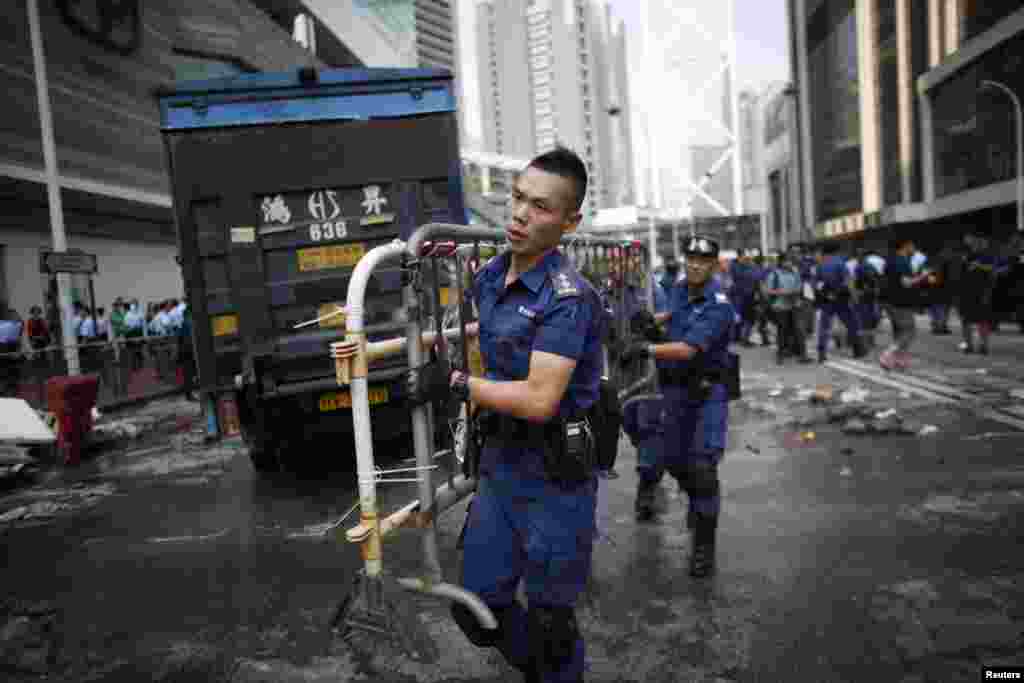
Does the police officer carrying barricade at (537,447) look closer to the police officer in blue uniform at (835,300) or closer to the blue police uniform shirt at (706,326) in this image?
the blue police uniform shirt at (706,326)

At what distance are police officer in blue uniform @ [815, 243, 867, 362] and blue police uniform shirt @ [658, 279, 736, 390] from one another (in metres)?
9.44

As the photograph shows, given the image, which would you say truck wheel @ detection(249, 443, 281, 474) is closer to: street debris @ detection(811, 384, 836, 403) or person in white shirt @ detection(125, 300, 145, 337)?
street debris @ detection(811, 384, 836, 403)

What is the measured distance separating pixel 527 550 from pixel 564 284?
0.80 meters

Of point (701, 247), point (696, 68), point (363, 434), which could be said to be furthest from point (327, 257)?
point (696, 68)

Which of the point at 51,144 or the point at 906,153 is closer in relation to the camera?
the point at 51,144

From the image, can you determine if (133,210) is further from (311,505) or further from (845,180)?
(845,180)

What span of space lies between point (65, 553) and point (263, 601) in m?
1.89

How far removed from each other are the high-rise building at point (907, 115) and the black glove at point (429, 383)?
3139 cm

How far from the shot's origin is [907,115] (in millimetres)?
39625

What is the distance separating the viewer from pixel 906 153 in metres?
39.8

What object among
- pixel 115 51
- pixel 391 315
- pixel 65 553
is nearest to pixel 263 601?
pixel 65 553

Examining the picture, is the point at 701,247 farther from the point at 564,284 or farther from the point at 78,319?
the point at 78,319

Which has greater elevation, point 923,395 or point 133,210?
point 133,210

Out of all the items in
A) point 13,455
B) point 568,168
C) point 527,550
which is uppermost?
point 568,168
